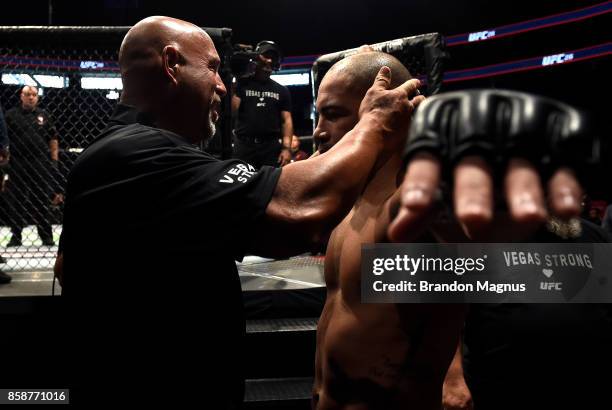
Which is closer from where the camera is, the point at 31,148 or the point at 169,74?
the point at 169,74

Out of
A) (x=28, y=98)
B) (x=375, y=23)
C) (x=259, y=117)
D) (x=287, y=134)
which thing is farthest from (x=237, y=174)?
(x=375, y=23)

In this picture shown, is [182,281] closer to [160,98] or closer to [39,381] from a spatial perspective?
[160,98]

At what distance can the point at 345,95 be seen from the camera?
5.02 feet

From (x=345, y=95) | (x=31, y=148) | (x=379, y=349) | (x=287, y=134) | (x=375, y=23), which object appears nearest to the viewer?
(x=379, y=349)

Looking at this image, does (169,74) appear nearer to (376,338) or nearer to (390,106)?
(390,106)

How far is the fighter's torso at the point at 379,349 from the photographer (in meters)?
1.28

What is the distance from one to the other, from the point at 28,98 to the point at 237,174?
4.15 m

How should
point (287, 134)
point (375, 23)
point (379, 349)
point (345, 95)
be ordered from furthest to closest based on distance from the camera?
point (375, 23) < point (287, 134) < point (345, 95) < point (379, 349)

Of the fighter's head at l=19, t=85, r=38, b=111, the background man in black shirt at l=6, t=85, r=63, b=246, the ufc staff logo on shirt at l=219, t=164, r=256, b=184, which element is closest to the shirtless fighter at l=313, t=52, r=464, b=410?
the ufc staff logo on shirt at l=219, t=164, r=256, b=184

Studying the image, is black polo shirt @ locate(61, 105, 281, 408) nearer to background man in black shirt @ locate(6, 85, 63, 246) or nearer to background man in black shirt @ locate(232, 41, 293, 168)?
background man in black shirt @ locate(232, 41, 293, 168)

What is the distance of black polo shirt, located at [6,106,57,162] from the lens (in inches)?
168
